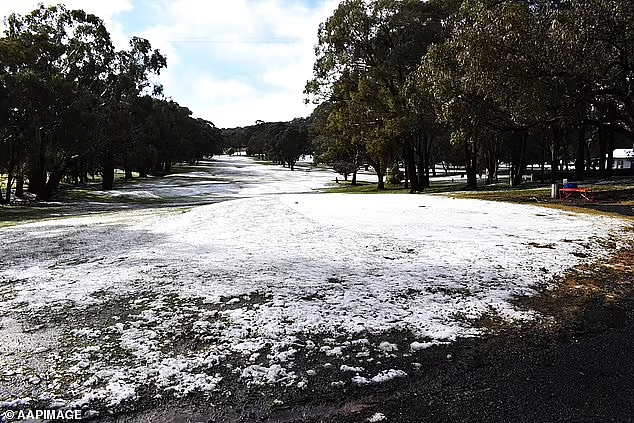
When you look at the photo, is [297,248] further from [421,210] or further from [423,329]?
[421,210]

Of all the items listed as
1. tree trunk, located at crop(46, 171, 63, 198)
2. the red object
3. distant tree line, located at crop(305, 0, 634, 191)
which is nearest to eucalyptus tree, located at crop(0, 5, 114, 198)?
tree trunk, located at crop(46, 171, 63, 198)

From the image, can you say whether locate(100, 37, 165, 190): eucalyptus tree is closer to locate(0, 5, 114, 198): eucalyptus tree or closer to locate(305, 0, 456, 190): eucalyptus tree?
locate(0, 5, 114, 198): eucalyptus tree

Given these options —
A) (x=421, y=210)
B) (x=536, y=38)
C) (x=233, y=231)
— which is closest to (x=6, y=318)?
(x=233, y=231)

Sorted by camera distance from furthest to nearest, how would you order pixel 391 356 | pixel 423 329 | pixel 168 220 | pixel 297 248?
pixel 168 220
pixel 297 248
pixel 423 329
pixel 391 356

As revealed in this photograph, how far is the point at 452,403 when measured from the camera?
11.4 feet

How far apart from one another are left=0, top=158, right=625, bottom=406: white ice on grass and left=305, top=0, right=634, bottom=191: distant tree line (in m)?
5.54

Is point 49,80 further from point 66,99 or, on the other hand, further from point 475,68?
point 475,68

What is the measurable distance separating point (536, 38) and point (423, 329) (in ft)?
42.8

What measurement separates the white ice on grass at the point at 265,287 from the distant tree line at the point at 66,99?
59.2ft

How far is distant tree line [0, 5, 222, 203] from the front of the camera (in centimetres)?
2597

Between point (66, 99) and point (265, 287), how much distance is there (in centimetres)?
2746

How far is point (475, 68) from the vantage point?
15.7 meters

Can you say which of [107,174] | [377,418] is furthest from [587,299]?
[107,174]

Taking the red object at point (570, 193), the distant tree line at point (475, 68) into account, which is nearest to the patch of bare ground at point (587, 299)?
the distant tree line at point (475, 68)
